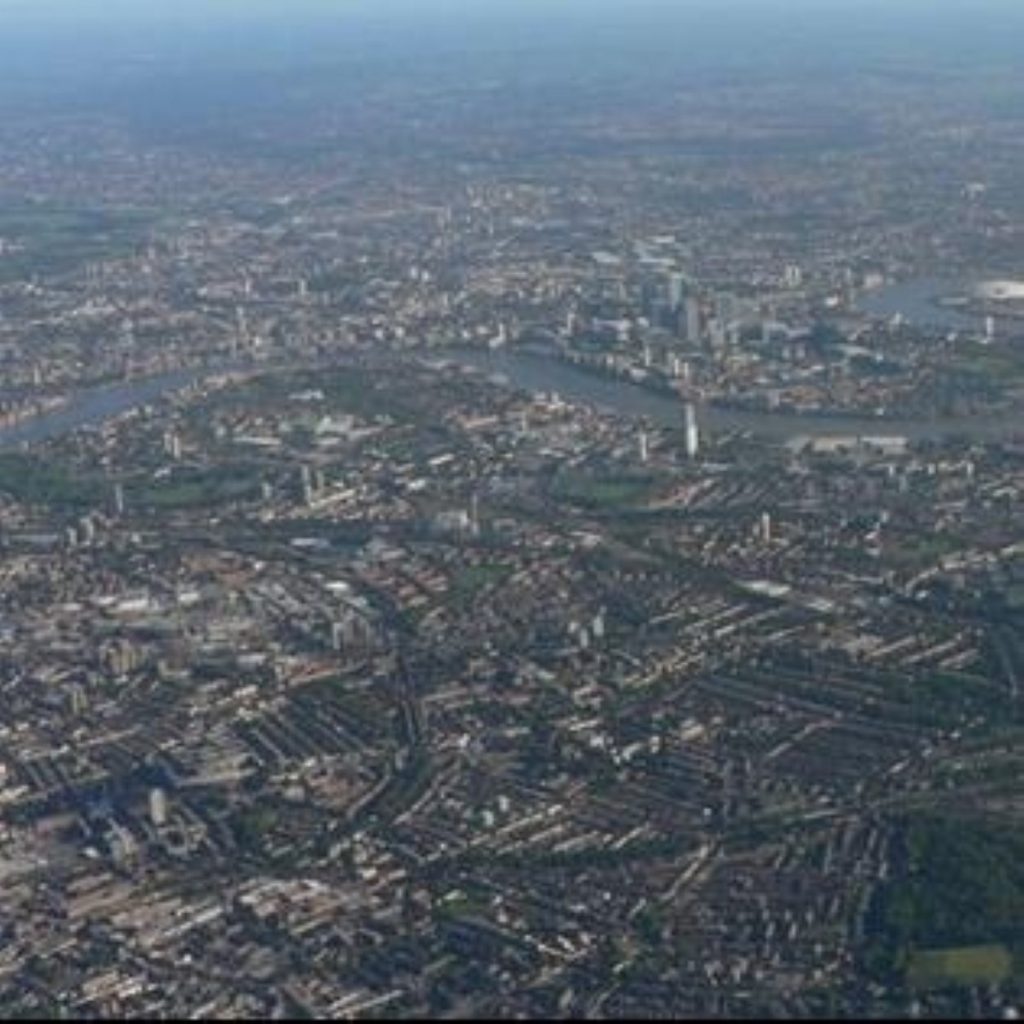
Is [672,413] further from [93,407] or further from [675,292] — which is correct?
[93,407]

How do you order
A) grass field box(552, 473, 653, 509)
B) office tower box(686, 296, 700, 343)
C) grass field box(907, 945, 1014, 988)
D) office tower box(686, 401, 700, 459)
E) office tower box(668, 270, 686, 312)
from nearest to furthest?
grass field box(907, 945, 1014, 988) < grass field box(552, 473, 653, 509) < office tower box(686, 401, 700, 459) < office tower box(686, 296, 700, 343) < office tower box(668, 270, 686, 312)

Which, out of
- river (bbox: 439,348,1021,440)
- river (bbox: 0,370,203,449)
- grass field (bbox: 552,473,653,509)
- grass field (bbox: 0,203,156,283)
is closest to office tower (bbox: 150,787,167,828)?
grass field (bbox: 552,473,653,509)

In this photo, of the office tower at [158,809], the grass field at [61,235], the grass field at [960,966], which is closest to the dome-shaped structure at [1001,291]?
the grass field at [61,235]

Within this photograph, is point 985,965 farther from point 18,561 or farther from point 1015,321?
point 1015,321

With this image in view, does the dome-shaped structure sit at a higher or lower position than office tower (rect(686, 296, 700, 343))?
lower

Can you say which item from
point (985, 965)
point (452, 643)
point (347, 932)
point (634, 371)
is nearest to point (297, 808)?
point (347, 932)

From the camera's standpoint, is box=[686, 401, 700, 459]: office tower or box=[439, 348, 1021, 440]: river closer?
box=[686, 401, 700, 459]: office tower

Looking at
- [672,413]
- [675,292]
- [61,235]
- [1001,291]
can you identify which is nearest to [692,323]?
[675,292]

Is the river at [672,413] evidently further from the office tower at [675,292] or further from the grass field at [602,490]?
the office tower at [675,292]

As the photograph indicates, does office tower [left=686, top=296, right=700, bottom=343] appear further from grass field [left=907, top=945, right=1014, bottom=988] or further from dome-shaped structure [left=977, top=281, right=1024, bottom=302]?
grass field [left=907, top=945, right=1014, bottom=988]
